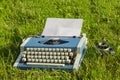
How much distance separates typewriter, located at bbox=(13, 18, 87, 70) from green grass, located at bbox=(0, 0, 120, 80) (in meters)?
0.11

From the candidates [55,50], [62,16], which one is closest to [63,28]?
[55,50]

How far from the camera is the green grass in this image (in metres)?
6.23

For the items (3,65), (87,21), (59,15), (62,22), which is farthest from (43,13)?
(3,65)

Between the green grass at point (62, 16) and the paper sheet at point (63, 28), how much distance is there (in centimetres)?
46

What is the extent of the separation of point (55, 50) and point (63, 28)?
69 cm

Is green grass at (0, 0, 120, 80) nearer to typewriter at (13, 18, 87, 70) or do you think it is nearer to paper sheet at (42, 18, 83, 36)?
typewriter at (13, 18, 87, 70)

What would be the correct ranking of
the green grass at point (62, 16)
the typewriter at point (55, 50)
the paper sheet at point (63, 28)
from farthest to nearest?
the paper sheet at point (63, 28), the typewriter at point (55, 50), the green grass at point (62, 16)

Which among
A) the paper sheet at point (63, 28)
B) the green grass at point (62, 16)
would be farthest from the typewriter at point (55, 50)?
the green grass at point (62, 16)

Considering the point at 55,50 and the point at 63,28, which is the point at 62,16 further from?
the point at 55,50

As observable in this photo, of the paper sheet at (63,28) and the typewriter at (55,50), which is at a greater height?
the paper sheet at (63,28)

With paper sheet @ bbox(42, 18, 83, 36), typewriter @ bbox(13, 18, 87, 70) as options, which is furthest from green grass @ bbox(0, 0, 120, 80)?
paper sheet @ bbox(42, 18, 83, 36)

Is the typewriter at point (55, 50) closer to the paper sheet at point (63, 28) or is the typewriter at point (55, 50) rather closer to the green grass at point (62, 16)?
the paper sheet at point (63, 28)

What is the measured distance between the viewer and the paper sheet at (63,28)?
6918mm

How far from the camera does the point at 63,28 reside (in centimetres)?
701
